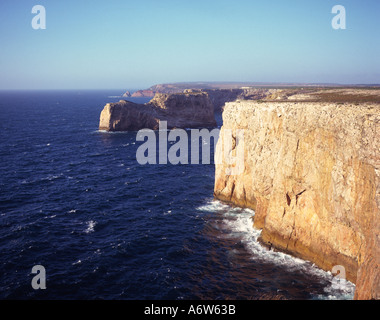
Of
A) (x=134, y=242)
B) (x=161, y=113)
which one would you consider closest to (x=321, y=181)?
(x=134, y=242)

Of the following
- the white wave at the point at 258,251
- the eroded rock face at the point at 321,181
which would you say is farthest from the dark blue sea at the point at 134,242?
the eroded rock face at the point at 321,181

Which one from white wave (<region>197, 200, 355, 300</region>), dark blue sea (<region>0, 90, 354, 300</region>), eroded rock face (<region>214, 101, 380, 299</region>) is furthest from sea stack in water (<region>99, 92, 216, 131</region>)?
eroded rock face (<region>214, 101, 380, 299</region>)

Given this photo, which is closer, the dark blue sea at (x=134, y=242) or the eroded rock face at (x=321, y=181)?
the eroded rock face at (x=321, y=181)

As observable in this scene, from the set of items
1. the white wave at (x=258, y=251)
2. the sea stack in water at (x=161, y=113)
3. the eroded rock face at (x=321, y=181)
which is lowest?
the white wave at (x=258, y=251)

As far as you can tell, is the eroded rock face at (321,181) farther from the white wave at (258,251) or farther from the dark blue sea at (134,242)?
the dark blue sea at (134,242)

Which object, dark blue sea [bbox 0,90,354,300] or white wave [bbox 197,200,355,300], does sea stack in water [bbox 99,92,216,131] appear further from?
white wave [bbox 197,200,355,300]

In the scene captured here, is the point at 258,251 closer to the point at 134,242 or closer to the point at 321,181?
the point at 321,181
